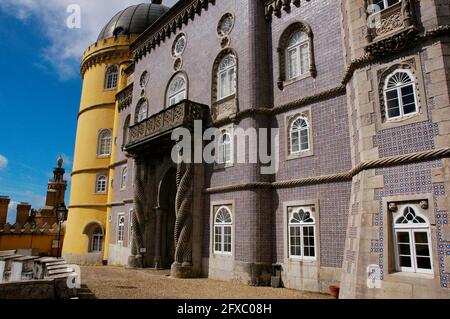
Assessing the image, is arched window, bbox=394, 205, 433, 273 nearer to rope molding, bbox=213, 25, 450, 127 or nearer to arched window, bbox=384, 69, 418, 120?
arched window, bbox=384, 69, 418, 120

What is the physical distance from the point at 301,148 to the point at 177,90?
29.6 ft

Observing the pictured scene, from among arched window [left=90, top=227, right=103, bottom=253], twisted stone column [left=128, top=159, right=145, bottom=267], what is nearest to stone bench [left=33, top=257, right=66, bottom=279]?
twisted stone column [left=128, top=159, right=145, bottom=267]

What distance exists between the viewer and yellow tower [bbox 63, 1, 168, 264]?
25219 millimetres

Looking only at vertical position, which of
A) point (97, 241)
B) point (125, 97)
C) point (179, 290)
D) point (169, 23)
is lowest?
point (179, 290)

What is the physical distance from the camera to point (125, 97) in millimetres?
25297

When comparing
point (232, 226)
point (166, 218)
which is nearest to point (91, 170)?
point (166, 218)

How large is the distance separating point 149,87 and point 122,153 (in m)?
5.82

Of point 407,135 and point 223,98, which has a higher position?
point 223,98

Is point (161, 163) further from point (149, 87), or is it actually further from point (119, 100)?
point (119, 100)

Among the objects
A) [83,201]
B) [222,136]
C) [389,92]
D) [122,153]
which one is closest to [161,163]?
[222,136]

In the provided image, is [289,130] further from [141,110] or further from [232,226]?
[141,110]

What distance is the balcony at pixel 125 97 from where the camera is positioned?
24702mm

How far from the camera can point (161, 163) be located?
740 inches

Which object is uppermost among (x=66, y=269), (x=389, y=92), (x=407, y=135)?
(x=389, y=92)
